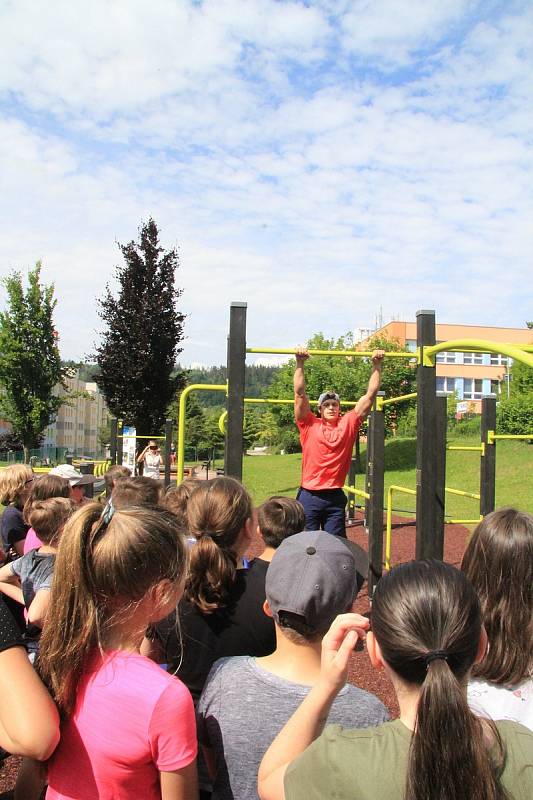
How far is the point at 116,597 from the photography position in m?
1.56

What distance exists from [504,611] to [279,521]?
1.29 meters

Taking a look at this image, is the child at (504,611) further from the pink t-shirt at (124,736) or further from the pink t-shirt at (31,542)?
the pink t-shirt at (31,542)

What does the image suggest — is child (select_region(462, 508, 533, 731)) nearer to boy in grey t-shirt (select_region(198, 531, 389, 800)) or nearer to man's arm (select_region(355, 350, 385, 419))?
boy in grey t-shirt (select_region(198, 531, 389, 800))

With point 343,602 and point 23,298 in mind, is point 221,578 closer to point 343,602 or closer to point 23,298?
point 343,602

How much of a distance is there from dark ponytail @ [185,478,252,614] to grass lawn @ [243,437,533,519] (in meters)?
13.5

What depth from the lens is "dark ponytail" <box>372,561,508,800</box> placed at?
3.53ft

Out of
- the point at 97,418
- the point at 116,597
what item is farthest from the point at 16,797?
the point at 97,418

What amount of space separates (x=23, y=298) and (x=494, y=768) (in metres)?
22.2

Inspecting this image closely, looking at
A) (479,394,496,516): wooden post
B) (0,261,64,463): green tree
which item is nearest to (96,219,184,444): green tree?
(0,261,64,463): green tree

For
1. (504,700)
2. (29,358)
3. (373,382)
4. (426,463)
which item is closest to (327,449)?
(373,382)

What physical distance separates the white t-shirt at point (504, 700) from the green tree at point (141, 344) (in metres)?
21.0

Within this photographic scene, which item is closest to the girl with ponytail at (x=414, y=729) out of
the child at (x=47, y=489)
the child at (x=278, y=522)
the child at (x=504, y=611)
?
the child at (x=504, y=611)

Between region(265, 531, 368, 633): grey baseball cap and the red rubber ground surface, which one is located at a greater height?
region(265, 531, 368, 633): grey baseball cap

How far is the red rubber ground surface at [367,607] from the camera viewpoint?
10.5ft
